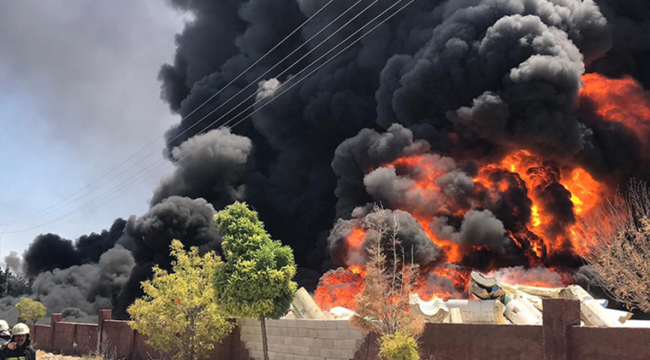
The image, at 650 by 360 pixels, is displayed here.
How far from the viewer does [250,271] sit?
22.8 metres

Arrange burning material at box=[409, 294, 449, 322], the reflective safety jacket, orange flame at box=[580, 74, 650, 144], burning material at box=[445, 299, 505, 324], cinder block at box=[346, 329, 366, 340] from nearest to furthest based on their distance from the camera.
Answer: the reflective safety jacket < burning material at box=[445, 299, 505, 324] < burning material at box=[409, 294, 449, 322] < cinder block at box=[346, 329, 366, 340] < orange flame at box=[580, 74, 650, 144]

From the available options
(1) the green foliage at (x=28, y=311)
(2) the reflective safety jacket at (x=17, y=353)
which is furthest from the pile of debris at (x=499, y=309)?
(1) the green foliage at (x=28, y=311)

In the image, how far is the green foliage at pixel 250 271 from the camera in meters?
22.7

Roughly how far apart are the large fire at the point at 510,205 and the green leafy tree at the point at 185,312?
16.3 metres

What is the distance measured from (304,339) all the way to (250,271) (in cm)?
338

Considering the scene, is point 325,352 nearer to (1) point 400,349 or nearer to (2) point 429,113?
(1) point 400,349

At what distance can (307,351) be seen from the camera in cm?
2281

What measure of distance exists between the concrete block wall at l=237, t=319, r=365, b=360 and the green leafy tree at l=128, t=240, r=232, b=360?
1228mm

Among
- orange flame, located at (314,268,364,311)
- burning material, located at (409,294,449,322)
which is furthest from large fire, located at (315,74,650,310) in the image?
burning material, located at (409,294,449,322)

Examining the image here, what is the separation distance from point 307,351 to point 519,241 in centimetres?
2762

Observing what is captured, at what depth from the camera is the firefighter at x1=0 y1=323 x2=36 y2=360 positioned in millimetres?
9516

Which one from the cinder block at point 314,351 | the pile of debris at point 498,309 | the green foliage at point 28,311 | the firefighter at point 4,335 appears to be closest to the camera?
the firefighter at point 4,335

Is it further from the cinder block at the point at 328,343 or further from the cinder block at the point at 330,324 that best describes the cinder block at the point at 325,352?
the cinder block at the point at 330,324

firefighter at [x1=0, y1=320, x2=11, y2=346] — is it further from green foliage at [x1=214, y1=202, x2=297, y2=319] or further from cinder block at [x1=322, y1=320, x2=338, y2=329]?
cinder block at [x1=322, y1=320, x2=338, y2=329]
